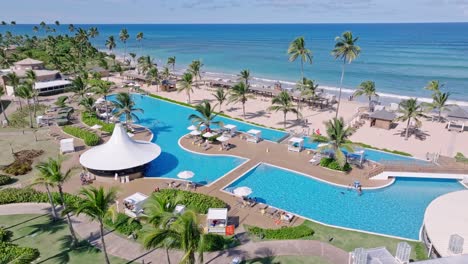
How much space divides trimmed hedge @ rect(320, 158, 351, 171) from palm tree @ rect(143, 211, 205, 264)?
21.0 m

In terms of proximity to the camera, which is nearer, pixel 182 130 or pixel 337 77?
pixel 182 130

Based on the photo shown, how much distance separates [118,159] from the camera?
2897 centimetres

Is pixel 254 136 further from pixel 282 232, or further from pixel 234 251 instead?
pixel 234 251

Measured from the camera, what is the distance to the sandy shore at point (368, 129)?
3747 cm

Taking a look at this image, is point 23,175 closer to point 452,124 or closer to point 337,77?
point 452,124

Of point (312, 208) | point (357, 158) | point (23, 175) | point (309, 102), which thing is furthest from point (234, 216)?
point (309, 102)

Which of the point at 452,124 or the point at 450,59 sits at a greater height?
the point at 450,59

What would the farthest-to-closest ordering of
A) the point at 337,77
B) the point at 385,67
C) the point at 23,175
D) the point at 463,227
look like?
1. the point at 385,67
2. the point at 337,77
3. the point at 23,175
4. the point at 463,227

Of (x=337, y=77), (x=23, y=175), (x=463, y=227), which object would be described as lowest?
(x=23, y=175)

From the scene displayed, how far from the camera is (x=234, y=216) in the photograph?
2378 centimetres

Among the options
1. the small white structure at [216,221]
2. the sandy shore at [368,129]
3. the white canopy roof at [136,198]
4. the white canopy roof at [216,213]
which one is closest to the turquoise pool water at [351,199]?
the white canopy roof at [216,213]

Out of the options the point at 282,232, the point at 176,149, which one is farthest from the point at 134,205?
the point at 176,149

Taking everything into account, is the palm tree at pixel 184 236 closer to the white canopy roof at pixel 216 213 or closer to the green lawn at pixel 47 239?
the green lawn at pixel 47 239

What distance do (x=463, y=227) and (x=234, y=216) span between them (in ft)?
47.1
